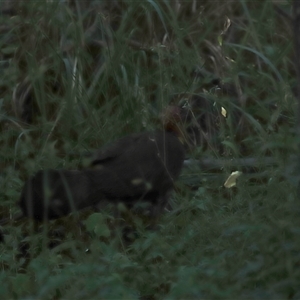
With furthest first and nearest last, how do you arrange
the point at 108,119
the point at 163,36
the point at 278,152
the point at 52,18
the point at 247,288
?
the point at 163,36, the point at 52,18, the point at 108,119, the point at 278,152, the point at 247,288

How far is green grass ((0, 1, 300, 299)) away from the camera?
3391mm

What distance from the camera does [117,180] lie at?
172 inches

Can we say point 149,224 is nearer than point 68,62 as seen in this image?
Yes

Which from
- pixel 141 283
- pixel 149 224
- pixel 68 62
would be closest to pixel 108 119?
pixel 68 62

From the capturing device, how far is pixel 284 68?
571cm

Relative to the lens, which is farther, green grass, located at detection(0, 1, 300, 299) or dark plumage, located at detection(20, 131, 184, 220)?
dark plumage, located at detection(20, 131, 184, 220)

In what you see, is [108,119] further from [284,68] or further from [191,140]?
[284,68]

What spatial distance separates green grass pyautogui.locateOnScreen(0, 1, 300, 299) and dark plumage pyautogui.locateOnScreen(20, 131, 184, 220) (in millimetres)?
117

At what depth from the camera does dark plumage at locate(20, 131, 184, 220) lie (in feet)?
13.8

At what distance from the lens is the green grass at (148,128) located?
339 centimetres

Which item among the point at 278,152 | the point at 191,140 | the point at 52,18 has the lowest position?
the point at 191,140

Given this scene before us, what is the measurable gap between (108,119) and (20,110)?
0.69 meters

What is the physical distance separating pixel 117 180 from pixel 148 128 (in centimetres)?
82

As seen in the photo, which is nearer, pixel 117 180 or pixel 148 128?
pixel 117 180
